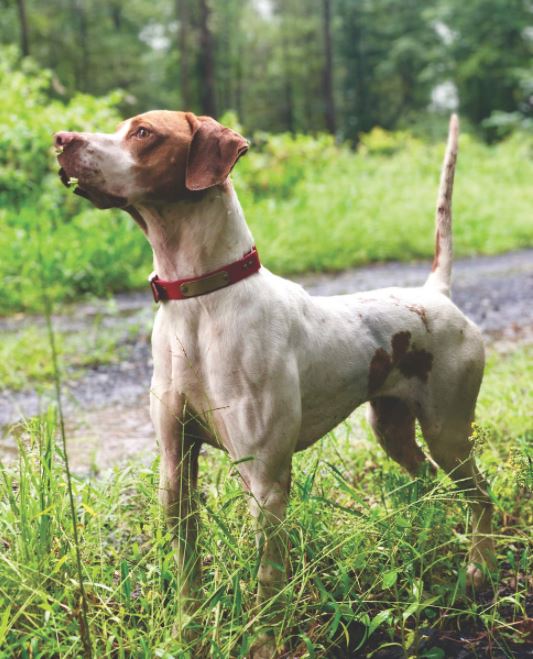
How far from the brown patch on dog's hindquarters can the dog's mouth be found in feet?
3.11

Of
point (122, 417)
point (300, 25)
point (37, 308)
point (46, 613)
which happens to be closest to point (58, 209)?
point (37, 308)

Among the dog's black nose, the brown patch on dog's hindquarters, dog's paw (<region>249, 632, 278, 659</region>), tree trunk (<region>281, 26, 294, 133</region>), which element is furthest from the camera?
tree trunk (<region>281, 26, 294, 133</region>)

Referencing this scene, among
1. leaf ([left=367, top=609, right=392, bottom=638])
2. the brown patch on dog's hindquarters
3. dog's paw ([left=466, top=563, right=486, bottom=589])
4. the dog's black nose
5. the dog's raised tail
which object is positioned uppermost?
the dog's black nose

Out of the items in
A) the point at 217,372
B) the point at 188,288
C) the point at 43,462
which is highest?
the point at 188,288

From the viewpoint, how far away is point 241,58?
3616 cm

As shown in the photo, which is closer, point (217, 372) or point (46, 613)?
point (46, 613)


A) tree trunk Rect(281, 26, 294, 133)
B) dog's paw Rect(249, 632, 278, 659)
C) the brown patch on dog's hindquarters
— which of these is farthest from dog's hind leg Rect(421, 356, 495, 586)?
tree trunk Rect(281, 26, 294, 133)

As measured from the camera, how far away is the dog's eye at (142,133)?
1853 millimetres

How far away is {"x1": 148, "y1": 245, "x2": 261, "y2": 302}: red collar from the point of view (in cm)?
193

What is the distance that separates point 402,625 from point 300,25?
36.5 meters

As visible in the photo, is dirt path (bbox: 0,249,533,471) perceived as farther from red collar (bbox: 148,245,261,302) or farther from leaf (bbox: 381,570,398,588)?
leaf (bbox: 381,570,398,588)

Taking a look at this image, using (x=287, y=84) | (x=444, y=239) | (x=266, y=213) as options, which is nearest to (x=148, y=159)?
(x=444, y=239)

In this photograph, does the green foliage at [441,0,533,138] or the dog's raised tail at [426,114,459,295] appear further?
the green foliage at [441,0,533,138]

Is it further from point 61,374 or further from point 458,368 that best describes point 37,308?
point 458,368
